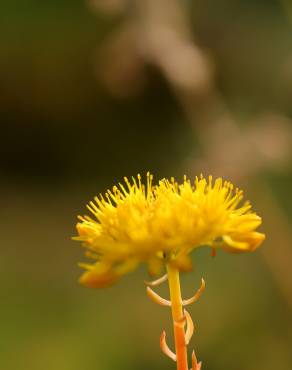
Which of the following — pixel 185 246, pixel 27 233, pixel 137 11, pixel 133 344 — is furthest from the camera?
pixel 27 233

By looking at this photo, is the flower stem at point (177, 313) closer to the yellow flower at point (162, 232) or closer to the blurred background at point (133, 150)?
the yellow flower at point (162, 232)

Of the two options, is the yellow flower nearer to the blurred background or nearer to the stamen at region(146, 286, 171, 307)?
the stamen at region(146, 286, 171, 307)

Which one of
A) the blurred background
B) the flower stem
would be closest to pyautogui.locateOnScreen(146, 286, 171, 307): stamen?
the flower stem

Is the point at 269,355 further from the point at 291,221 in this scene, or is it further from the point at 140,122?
the point at 140,122

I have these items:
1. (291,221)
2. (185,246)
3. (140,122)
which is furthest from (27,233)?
(185,246)

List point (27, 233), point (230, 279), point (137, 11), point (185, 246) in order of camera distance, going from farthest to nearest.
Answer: point (27, 233) → point (230, 279) → point (137, 11) → point (185, 246)

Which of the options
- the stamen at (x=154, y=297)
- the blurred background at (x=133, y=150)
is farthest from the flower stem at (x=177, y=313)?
the blurred background at (x=133, y=150)
